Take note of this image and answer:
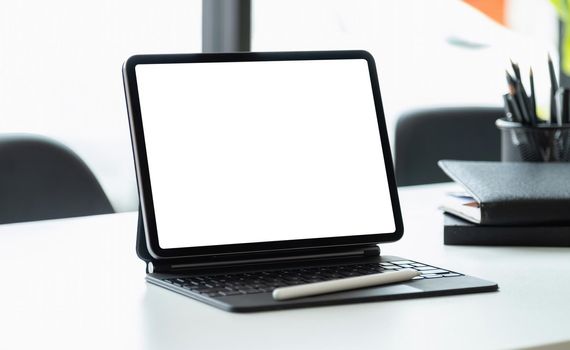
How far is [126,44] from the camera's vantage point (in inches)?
99.5

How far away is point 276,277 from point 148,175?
0.54ft

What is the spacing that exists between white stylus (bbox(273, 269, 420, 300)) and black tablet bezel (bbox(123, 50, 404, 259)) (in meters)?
0.11

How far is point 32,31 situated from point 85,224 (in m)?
1.33

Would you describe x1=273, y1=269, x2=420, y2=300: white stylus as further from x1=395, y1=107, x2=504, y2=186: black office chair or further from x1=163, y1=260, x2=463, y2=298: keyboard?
x1=395, y1=107, x2=504, y2=186: black office chair

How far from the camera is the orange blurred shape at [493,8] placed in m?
3.39

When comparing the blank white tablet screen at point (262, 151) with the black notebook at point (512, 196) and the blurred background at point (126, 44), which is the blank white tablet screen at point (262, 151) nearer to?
the black notebook at point (512, 196)

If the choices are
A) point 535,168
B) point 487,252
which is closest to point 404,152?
point 535,168

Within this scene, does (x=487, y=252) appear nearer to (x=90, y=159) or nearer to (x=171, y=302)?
(x=171, y=302)

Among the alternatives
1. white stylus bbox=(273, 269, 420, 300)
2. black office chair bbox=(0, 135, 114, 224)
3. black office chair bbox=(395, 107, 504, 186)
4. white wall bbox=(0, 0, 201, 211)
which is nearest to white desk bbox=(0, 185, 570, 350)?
white stylus bbox=(273, 269, 420, 300)

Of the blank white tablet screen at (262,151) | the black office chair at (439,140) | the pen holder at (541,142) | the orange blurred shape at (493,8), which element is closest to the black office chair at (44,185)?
the blank white tablet screen at (262,151)

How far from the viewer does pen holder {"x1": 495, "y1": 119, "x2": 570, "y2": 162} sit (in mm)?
1455

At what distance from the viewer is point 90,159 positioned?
2.65 metres

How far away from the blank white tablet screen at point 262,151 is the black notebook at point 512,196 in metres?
0.18

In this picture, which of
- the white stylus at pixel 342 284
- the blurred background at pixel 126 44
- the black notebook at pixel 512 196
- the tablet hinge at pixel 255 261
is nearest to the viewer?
the white stylus at pixel 342 284
